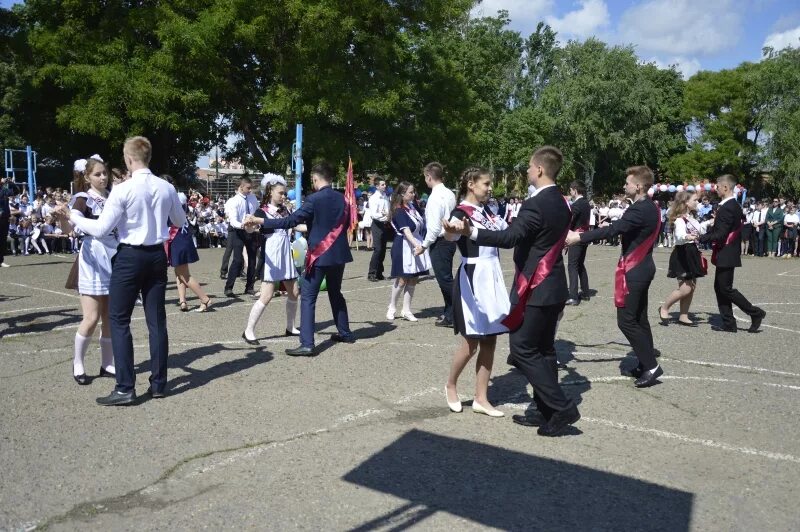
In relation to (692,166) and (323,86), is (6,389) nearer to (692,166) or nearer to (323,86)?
(323,86)

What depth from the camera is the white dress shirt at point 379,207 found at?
1754 cm

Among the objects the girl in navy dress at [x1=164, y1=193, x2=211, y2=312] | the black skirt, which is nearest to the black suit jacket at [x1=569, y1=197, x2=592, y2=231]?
the black skirt

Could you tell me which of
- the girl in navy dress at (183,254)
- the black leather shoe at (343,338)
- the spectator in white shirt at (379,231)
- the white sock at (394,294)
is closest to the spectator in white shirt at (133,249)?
the black leather shoe at (343,338)

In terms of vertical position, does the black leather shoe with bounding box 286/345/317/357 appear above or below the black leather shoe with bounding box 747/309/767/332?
below

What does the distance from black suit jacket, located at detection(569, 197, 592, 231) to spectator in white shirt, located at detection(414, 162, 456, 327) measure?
244 cm

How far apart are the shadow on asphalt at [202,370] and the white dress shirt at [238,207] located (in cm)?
368

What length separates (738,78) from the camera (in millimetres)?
61375

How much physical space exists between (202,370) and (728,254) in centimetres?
646

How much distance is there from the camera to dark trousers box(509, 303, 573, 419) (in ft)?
17.2

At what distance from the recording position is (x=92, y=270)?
20.8ft

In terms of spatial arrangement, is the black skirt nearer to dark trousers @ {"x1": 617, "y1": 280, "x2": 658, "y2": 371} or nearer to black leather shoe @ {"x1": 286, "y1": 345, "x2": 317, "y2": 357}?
dark trousers @ {"x1": 617, "y1": 280, "x2": 658, "y2": 371}

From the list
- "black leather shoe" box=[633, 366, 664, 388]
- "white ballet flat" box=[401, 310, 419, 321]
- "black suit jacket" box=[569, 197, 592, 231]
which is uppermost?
"black suit jacket" box=[569, 197, 592, 231]

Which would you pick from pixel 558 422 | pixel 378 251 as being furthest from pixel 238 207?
pixel 558 422

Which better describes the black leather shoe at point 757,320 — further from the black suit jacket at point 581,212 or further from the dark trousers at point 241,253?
the dark trousers at point 241,253
